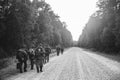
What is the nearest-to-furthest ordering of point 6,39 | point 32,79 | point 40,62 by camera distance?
point 32,79
point 40,62
point 6,39

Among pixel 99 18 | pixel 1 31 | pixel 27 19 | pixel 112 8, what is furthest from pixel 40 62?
pixel 99 18

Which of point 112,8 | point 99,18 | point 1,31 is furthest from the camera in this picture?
point 99,18

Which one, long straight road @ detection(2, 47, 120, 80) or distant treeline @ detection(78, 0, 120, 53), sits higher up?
distant treeline @ detection(78, 0, 120, 53)

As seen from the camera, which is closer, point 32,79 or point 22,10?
point 32,79

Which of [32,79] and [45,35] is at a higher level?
[45,35]

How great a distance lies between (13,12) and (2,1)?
2.33 m

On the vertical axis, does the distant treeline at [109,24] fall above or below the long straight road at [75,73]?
above

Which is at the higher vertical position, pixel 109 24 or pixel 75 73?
pixel 109 24

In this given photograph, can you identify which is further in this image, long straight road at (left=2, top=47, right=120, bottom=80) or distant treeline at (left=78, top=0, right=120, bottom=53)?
distant treeline at (left=78, top=0, right=120, bottom=53)

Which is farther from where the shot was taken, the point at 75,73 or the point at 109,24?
the point at 109,24

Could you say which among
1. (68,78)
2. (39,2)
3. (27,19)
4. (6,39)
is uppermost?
(39,2)

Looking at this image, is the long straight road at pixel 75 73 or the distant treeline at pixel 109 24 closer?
the long straight road at pixel 75 73

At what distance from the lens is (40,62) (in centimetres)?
1061

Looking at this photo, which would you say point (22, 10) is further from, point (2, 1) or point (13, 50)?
point (13, 50)
